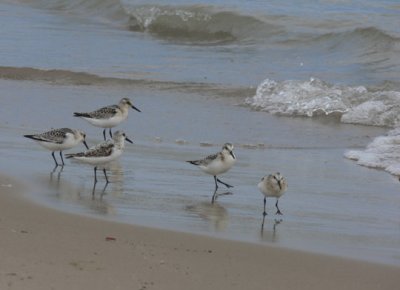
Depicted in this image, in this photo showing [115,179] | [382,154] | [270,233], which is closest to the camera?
[270,233]

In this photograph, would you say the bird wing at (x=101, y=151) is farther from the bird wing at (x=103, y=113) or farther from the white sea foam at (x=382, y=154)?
the white sea foam at (x=382, y=154)

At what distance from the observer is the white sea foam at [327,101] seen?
1436 cm

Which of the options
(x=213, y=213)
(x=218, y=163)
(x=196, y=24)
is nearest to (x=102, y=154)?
(x=218, y=163)

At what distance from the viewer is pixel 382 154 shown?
11336 mm

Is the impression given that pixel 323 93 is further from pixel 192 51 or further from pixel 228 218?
pixel 228 218

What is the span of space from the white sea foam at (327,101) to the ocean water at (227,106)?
1.2 inches

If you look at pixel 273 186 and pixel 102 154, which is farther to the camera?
pixel 102 154

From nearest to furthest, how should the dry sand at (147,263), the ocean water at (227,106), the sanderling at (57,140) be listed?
the dry sand at (147,263) < the ocean water at (227,106) < the sanderling at (57,140)

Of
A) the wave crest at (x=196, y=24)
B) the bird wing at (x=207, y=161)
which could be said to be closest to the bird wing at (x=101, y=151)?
the bird wing at (x=207, y=161)

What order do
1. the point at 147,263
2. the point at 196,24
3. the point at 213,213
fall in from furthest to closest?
the point at 196,24
the point at 213,213
the point at 147,263

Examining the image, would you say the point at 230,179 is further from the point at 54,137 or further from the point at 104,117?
the point at 104,117

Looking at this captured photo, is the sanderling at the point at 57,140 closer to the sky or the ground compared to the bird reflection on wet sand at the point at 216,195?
closer to the sky

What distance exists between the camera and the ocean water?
8.37m

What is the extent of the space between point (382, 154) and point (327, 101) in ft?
12.9
